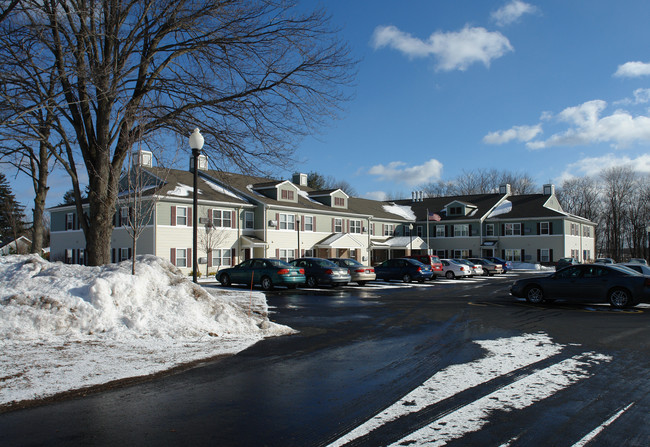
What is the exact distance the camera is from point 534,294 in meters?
17.2

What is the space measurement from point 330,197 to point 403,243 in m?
10.9

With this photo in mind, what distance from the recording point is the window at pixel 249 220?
4111 centimetres

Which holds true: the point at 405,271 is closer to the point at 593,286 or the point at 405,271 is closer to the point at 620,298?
the point at 593,286

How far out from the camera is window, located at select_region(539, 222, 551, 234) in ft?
184

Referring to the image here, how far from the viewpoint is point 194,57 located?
1382 centimetres

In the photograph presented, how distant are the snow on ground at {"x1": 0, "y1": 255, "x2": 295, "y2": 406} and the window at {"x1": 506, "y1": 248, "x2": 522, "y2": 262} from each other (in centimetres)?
5232

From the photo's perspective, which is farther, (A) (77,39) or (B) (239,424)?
(A) (77,39)

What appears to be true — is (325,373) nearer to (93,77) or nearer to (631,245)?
(93,77)

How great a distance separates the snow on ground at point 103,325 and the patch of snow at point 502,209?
5339 cm

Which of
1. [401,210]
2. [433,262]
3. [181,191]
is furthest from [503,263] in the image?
[181,191]

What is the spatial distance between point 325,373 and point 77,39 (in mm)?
10671

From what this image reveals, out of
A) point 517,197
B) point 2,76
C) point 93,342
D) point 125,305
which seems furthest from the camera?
point 517,197

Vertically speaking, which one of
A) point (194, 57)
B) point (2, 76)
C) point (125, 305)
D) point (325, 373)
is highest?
point (194, 57)

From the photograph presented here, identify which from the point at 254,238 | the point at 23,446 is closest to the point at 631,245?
the point at 254,238
